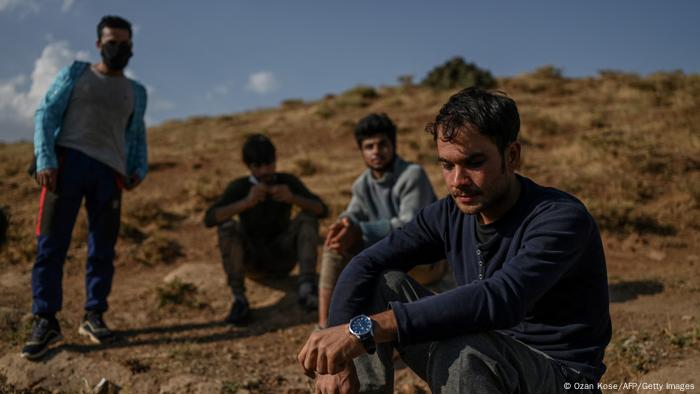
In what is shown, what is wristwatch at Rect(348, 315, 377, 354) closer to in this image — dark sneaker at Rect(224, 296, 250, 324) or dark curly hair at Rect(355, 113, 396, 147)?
dark curly hair at Rect(355, 113, 396, 147)

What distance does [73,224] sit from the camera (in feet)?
13.3

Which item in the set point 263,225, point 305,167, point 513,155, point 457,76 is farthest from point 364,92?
point 513,155

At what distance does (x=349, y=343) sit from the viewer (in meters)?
1.87

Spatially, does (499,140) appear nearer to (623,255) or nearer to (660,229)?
(623,255)

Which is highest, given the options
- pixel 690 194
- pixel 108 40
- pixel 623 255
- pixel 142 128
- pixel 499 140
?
pixel 108 40

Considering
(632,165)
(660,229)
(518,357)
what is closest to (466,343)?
(518,357)

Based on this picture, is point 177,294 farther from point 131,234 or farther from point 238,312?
point 131,234

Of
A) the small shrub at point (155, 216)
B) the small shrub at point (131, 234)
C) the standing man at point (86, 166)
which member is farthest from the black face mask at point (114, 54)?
the small shrub at point (155, 216)

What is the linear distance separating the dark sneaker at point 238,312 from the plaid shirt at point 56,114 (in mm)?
1262

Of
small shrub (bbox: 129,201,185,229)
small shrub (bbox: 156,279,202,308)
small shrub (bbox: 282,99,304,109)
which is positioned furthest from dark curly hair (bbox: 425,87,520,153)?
small shrub (bbox: 282,99,304,109)

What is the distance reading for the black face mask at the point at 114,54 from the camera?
411cm

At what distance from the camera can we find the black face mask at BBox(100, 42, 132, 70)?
4.11m

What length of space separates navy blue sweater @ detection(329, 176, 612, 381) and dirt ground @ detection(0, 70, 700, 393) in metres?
1.09

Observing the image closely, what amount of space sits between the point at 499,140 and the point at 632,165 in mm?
6552
